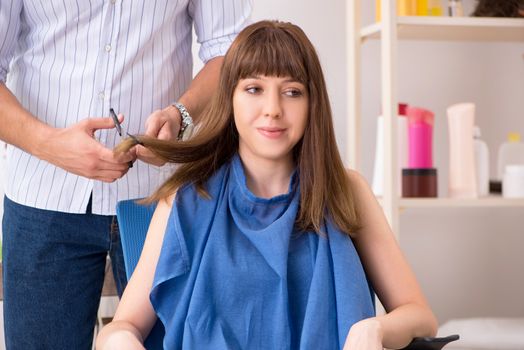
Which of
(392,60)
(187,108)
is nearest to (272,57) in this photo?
(187,108)

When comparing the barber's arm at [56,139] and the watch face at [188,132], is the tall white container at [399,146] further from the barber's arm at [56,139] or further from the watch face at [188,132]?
the barber's arm at [56,139]

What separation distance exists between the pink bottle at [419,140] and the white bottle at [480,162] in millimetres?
157

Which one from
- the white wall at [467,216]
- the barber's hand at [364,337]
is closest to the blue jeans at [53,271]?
the barber's hand at [364,337]

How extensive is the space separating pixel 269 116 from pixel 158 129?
0.65ft

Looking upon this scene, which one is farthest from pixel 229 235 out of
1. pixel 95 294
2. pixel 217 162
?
pixel 95 294

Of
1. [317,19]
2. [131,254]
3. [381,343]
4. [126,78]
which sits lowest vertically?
[381,343]

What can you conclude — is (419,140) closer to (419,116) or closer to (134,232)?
(419,116)

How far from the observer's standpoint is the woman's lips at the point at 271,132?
1477 millimetres

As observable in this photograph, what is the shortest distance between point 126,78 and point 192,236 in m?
0.34

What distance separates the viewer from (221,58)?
171 centimetres

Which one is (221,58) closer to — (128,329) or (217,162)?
(217,162)

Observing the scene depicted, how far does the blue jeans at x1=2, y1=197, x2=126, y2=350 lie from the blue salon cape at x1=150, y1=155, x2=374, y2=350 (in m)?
0.18

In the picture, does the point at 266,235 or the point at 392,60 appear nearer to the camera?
the point at 266,235

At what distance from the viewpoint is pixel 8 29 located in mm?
1580
